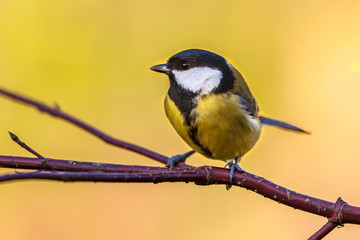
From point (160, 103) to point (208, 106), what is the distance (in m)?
1.66

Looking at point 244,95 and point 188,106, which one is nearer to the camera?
point 188,106

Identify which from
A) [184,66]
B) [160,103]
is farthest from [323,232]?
[160,103]

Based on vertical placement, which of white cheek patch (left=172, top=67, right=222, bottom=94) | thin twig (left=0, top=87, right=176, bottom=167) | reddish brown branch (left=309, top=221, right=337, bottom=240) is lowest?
reddish brown branch (left=309, top=221, right=337, bottom=240)

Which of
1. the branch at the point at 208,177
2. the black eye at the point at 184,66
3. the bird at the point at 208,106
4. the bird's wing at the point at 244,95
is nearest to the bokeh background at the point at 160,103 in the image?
the bird's wing at the point at 244,95

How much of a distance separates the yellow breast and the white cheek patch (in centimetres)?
5

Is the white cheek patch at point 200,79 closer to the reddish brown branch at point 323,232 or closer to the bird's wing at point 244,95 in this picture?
the bird's wing at point 244,95

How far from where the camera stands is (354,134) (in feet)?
12.8

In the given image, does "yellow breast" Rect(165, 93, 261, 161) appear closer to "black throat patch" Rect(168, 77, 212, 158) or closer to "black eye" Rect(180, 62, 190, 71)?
"black throat patch" Rect(168, 77, 212, 158)

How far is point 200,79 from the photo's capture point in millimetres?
2387

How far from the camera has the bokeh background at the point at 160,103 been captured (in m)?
3.48

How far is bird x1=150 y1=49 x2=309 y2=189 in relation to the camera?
234 cm

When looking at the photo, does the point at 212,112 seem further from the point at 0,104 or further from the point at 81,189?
the point at 0,104

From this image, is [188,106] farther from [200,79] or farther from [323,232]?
[323,232]

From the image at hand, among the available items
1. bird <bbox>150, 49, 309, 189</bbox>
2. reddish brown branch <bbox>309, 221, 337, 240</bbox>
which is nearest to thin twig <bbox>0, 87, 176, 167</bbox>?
bird <bbox>150, 49, 309, 189</bbox>
